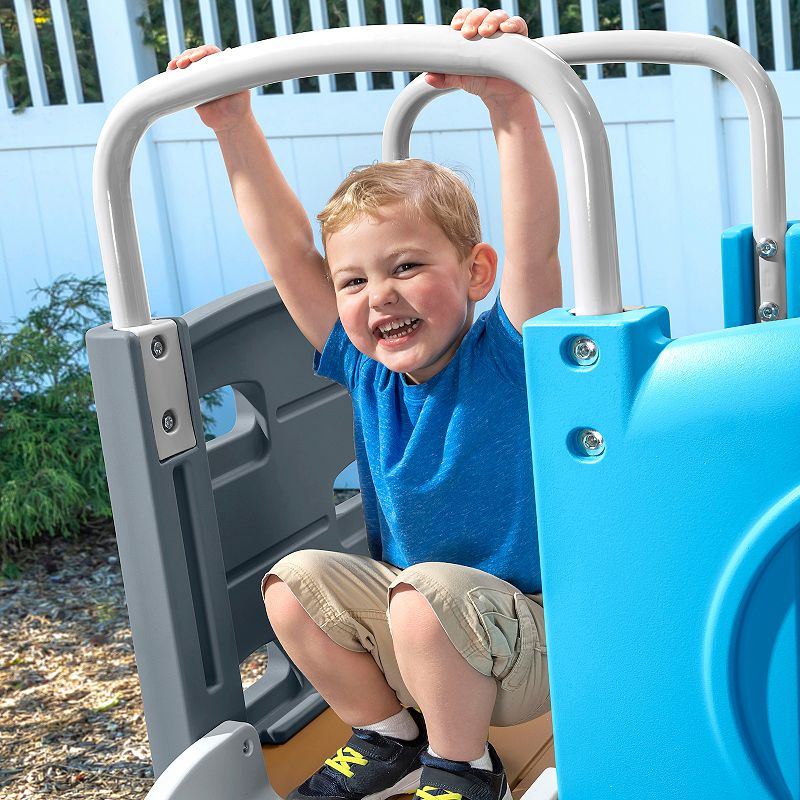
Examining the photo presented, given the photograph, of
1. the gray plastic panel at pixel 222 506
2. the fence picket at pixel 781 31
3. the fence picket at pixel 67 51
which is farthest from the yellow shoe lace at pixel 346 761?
the fence picket at pixel 67 51

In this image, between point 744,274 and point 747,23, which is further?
point 747,23

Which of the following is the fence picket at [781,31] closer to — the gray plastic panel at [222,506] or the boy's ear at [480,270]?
the gray plastic panel at [222,506]

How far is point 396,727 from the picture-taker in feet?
4.53

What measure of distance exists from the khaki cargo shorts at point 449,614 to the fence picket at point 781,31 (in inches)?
94.1

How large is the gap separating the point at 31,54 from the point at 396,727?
11.8 feet

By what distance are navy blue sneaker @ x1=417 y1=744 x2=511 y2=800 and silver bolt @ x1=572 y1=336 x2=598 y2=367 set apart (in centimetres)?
60

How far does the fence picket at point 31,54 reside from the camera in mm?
4207

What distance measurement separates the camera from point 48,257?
442cm

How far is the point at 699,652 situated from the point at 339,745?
0.80 m

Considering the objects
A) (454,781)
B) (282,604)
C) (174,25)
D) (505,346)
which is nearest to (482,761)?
(454,781)

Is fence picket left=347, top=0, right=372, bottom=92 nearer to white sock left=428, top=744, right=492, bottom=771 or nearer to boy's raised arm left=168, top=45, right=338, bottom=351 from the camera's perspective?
boy's raised arm left=168, top=45, right=338, bottom=351

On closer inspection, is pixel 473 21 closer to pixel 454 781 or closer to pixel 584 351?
pixel 584 351

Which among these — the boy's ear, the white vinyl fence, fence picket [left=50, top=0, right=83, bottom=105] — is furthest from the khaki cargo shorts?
fence picket [left=50, top=0, right=83, bottom=105]

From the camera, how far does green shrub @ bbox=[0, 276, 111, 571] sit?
11.5 feet
